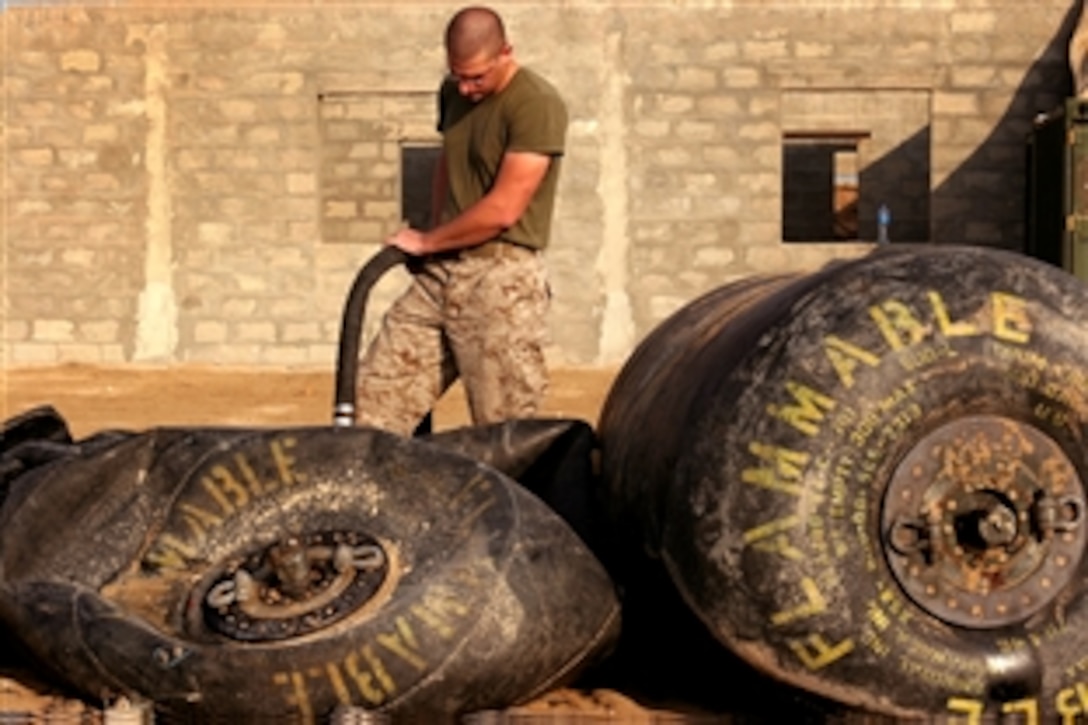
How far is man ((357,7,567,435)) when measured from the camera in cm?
459

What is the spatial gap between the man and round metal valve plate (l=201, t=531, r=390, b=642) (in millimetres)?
1457

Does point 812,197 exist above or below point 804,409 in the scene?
above

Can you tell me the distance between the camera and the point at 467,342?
4.74m

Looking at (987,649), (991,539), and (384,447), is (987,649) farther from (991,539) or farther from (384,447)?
(384,447)

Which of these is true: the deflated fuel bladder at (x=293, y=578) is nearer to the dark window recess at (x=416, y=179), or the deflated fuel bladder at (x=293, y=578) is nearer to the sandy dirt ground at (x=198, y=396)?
the sandy dirt ground at (x=198, y=396)

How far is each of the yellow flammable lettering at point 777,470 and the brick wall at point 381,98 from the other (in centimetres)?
971

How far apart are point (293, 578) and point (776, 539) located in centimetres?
97

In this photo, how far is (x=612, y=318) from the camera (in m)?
12.7

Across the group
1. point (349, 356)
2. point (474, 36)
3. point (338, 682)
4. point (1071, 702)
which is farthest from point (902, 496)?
point (474, 36)

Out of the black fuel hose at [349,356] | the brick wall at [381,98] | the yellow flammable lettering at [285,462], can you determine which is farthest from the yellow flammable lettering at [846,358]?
the brick wall at [381,98]

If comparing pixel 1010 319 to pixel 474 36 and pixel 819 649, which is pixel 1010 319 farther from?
pixel 474 36

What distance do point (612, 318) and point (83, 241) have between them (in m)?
4.32

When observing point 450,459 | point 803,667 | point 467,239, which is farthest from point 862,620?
point 467,239

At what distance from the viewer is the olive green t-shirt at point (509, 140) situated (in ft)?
15.1
